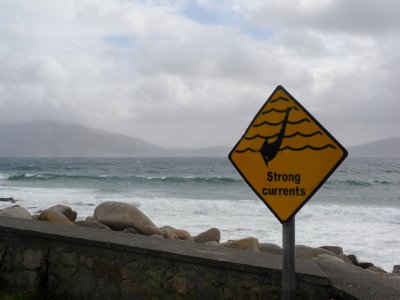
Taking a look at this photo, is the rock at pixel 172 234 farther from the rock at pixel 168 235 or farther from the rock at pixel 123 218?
the rock at pixel 123 218

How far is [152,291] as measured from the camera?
398 centimetres

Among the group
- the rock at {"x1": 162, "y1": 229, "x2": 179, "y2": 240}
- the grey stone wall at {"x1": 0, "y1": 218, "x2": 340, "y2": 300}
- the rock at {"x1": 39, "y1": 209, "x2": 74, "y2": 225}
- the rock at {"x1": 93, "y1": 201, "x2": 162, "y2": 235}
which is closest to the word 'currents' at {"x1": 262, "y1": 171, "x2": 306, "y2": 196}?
the grey stone wall at {"x1": 0, "y1": 218, "x2": 340, "y2": 300}

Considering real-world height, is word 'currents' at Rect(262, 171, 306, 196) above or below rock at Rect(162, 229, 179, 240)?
above

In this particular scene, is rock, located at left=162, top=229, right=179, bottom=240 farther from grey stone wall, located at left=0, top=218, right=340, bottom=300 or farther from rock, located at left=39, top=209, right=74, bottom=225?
grey stone wall, located at left=0, top=218, right=340, bottom=300

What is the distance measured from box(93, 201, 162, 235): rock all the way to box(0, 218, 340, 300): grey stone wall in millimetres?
3492

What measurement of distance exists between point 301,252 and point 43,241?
4.72 metres

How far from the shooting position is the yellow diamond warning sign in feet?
8.32

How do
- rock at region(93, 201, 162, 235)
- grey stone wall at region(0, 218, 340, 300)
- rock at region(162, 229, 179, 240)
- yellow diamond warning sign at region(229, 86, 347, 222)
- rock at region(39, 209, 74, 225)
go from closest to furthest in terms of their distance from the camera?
yellow diamond warning sign at region(229, 86, 347, 222) < grey stone wall at region(0, 218, 340, 300) < rock at region(39, 209, 74, 225) < rock at region(93, 201, 162, 235) < rock at region(162, 229, 179, 240)

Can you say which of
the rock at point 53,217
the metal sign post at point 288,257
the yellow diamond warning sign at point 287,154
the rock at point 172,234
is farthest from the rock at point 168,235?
the yellow diamond warning sign at point 287,154

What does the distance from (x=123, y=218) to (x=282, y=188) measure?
6.13 meters

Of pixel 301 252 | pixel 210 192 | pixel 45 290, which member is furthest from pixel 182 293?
pixel 210 192

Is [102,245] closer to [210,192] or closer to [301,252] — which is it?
[301,252]

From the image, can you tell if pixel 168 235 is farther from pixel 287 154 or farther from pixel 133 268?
pixel 287 154

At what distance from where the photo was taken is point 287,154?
2596 millimetres
